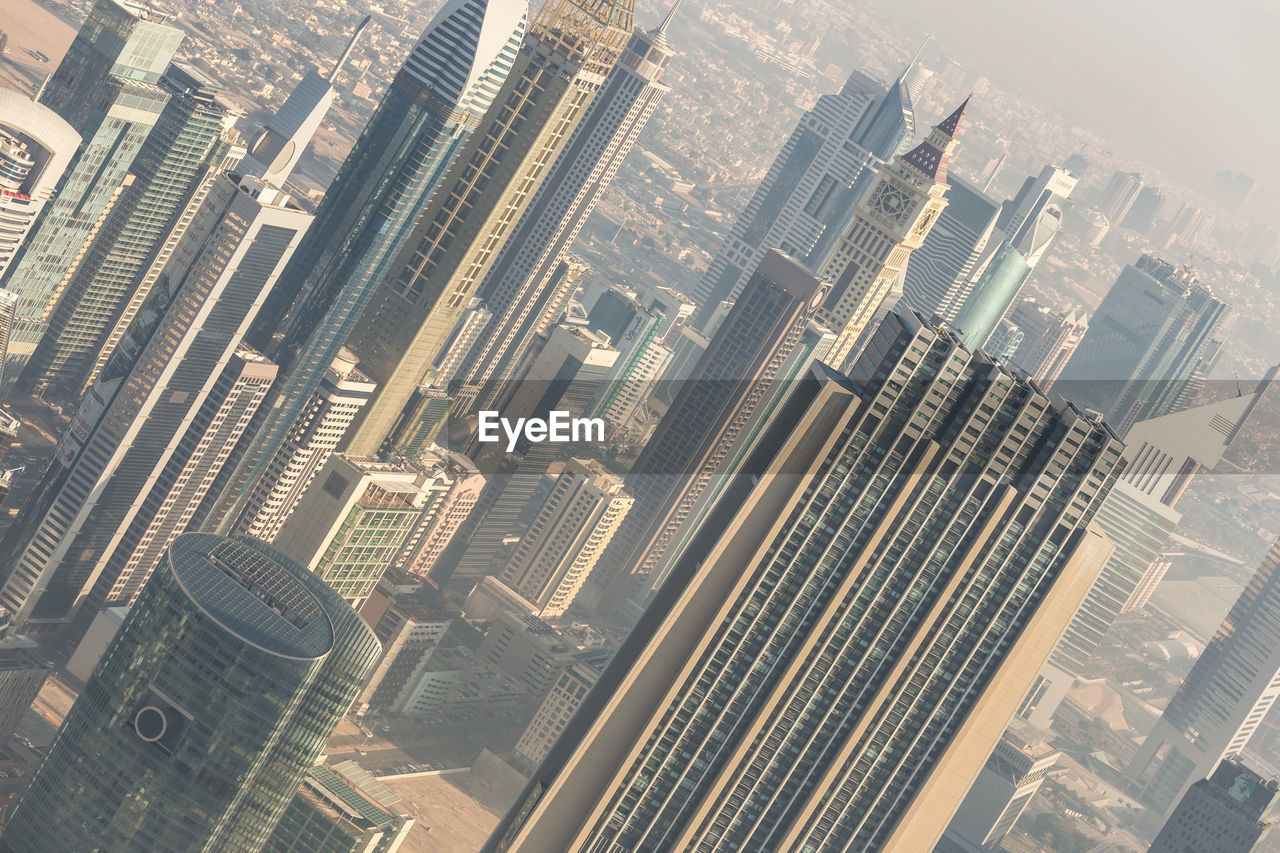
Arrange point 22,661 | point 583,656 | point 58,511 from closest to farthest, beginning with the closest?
1. point 22,661
2. point 58,511
3. point 583,656

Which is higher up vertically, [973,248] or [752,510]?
[973,248]

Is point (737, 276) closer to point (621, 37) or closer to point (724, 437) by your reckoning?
point (724, 437)

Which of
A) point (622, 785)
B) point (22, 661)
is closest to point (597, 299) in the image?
point (22, 661)

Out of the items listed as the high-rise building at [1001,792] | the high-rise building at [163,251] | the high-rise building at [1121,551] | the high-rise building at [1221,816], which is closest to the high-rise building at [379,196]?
the high-rise building at [163,251]

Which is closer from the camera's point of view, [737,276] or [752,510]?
[752,510]

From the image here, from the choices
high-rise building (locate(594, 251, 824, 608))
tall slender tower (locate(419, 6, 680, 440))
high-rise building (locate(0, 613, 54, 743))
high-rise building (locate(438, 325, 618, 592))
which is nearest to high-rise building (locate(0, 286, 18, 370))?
high-rise building (locate(0, 613, 54, 743))

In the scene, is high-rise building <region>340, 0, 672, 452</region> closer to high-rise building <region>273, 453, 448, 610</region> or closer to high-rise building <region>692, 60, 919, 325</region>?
high-rise building <region>273, 453, 448, 610</region>
